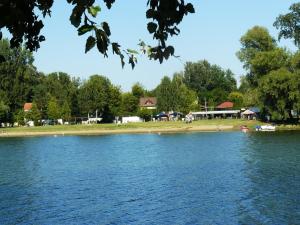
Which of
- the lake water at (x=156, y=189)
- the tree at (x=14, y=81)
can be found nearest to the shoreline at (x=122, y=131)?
the tree at (x=14, y=81)

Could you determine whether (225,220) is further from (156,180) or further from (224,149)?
(224,149)

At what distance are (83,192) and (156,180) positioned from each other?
24.8 feet

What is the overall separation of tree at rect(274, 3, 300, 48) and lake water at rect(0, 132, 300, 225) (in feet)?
191

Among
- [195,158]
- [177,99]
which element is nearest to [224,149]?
[195,158]

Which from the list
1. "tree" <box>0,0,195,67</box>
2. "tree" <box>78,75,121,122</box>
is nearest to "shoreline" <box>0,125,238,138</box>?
"tree" <box>78,75,121,122</box>

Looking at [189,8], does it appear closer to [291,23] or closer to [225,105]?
[291,23]

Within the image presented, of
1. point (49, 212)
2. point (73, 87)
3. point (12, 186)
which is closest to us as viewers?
point (49, 212)

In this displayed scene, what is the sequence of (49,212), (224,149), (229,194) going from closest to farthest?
1. (49,212)
2. (229,194)
3. (224,149)

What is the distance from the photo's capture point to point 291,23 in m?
116

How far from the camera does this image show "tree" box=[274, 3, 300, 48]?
115m

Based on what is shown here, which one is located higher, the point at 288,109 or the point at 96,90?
the point at 96,90

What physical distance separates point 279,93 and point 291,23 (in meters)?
20.0

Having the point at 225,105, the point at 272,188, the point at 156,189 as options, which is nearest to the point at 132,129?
the point at 225,105

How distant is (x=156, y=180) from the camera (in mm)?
42125
